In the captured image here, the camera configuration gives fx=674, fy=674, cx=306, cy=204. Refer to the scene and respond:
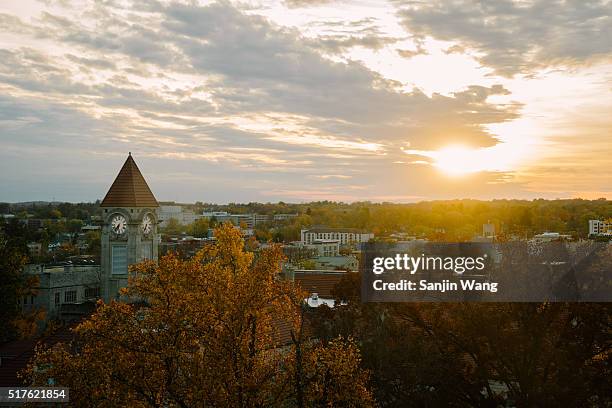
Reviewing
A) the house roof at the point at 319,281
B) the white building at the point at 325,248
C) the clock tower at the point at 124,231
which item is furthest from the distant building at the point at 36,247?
the clock tower at the point at 124,231

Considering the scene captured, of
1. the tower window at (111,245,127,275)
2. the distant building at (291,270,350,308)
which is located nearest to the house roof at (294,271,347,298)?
the distant building at (291,270,350,308)

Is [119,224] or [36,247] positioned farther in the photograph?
[36,247]

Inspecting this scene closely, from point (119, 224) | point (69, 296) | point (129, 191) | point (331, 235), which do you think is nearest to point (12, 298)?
point (119, 224)

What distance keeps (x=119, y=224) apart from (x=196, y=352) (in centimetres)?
2227

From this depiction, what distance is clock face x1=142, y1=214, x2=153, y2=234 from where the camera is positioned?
34669 mm

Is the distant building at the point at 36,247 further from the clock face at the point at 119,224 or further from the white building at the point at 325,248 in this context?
the clock face at the point at 119,224

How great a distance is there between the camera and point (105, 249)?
34.1 metres

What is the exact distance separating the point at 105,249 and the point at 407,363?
21.7 metres

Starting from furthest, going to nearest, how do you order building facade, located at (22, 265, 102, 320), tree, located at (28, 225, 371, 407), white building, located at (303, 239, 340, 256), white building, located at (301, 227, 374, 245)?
white building, located at (301, 227, 374, 245)
white building, located at (303, 239, 340, 256)
building facade, located at (22, 265, 102, 320)
tree, located at (28, 225, 371, 407)

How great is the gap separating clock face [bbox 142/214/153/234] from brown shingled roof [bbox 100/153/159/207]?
0.67 m

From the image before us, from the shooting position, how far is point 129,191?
34.8 m

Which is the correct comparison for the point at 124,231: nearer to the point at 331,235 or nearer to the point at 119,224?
→ the point at 119,224

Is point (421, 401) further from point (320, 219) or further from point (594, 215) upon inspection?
point (320, 219)

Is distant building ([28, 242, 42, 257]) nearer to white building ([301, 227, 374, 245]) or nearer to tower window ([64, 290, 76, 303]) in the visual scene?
white building ([301, 227, 374, 245])
